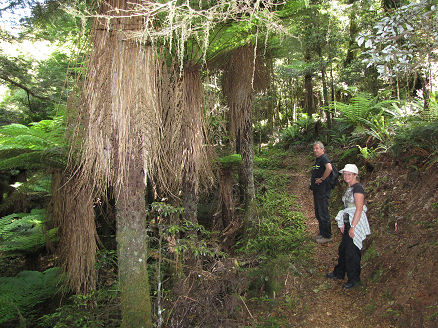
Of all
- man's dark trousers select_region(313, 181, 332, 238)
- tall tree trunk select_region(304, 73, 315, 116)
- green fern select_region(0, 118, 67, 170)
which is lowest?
man's dark trousers select_region(313, 181, 332, 238)

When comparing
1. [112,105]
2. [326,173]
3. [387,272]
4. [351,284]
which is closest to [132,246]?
[112,105]

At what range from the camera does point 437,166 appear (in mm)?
4531

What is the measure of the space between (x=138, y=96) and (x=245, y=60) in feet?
10.1

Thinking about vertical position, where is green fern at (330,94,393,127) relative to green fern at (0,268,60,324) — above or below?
above

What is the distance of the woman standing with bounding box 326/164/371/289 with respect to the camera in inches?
148

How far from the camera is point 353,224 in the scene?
376 cm

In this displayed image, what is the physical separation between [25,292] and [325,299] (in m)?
4.14

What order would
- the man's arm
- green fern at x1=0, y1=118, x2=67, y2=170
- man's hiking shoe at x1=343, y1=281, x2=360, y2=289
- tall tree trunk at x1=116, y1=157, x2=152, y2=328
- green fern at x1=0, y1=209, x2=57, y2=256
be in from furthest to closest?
1. the man's arm
2. green fern at x1=0, y1=209, x2=57, y2=256
3. man's hiking shoe at x1=343, y1=281, x2=360, y2=289
4. green fern at x1=0, y1=118, x2=67, y2=170
5. tall tree trunk at x1=116, y1=157, x2=152, y2=328

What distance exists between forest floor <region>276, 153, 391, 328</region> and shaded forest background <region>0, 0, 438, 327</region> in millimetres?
116

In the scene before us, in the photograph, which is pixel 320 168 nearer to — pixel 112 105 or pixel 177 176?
pixel 177 176

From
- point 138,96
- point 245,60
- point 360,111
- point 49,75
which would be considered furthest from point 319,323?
point 49,75

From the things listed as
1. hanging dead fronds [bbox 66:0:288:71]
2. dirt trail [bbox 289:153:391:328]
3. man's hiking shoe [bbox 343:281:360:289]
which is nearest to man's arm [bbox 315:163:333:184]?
dirt trail [bbox 289:153:391:328]

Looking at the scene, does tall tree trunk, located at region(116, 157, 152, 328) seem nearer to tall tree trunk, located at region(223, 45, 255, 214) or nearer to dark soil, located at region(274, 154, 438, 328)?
dark soil, located at region(274, 154, 438, 328)

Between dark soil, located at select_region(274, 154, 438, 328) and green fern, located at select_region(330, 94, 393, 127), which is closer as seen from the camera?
dark soil, located at select_region(274, 154, 438, 328)
